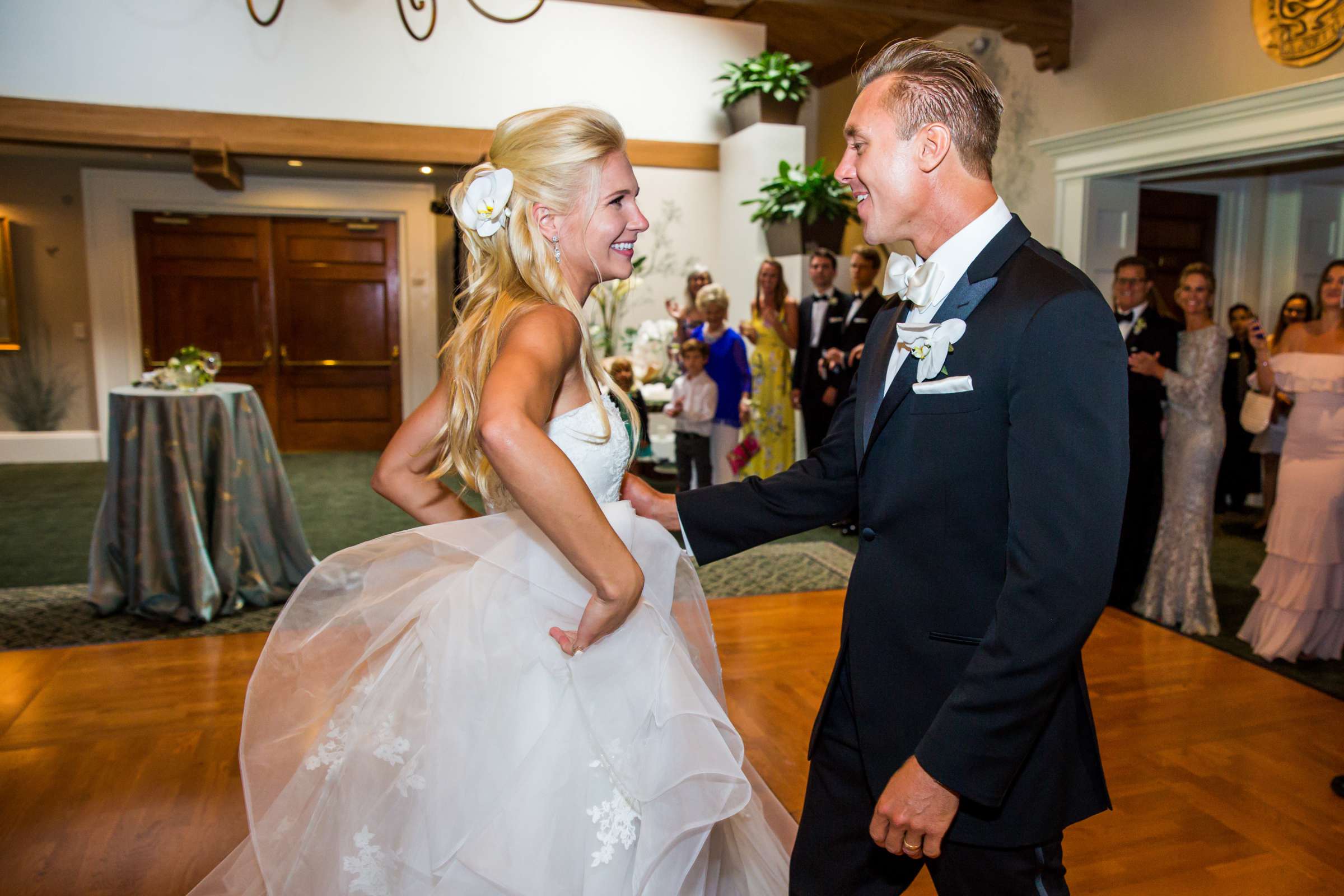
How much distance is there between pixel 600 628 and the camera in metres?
1.27

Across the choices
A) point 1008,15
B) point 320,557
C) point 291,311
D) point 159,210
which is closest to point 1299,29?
point 1008,15

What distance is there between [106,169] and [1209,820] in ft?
31.9

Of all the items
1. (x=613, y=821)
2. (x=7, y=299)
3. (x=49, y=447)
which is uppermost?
(x=7, y=299)

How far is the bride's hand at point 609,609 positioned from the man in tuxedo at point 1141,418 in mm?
3722

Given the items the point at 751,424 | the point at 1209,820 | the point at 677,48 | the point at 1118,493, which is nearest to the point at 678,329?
the point at 751,424

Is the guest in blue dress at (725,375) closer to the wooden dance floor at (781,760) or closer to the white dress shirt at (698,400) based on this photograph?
the white dress shirt at (698,400)

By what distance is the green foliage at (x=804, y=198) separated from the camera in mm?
6844

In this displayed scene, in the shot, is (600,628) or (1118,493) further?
(600,628)

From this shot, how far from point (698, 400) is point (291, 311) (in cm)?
551

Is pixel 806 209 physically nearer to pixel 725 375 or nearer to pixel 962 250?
pixel 725 375

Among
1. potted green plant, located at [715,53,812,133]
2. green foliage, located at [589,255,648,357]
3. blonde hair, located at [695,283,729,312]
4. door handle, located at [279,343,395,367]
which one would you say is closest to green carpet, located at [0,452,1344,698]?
blonde hair, located at [695,283,729,312]

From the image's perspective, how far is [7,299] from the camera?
856 centimetres

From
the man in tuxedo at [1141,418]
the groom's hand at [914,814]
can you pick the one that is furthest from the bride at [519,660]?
the man in tuxedo at [1141,418]

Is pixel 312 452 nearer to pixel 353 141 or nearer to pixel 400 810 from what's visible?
pixel 353 141
